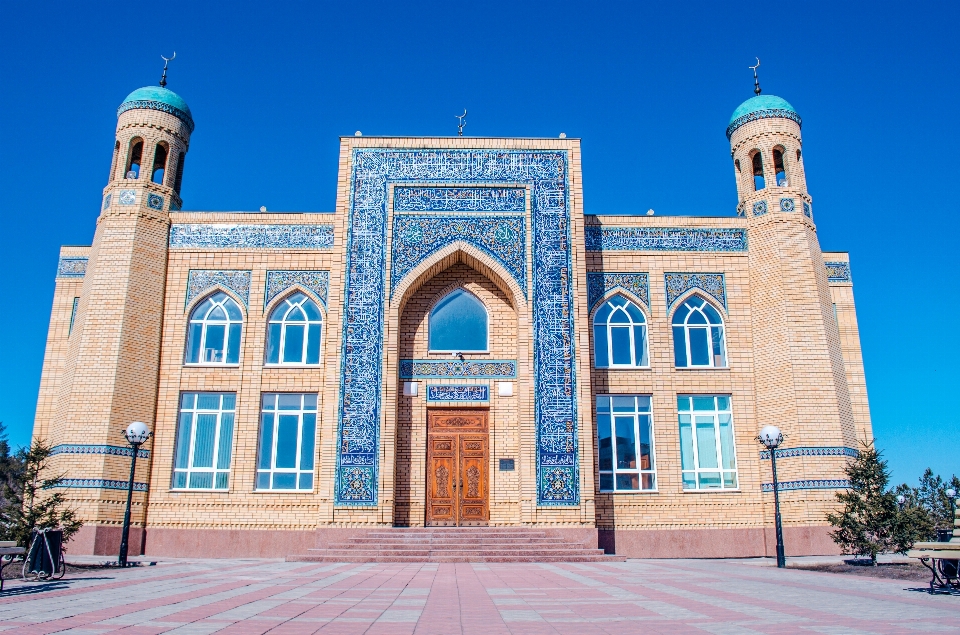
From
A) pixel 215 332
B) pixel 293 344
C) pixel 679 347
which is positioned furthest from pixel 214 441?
pixel 679 347

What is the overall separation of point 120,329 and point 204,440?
2754 mm

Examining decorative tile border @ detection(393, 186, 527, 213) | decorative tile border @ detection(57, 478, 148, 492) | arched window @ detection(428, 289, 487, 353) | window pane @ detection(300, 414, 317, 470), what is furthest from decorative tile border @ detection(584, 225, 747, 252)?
decorative tile border @ detection(57, 478, 148, 492)

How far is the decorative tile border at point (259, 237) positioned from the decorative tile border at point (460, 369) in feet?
10.8

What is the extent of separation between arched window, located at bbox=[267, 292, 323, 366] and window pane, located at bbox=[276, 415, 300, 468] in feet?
3.85

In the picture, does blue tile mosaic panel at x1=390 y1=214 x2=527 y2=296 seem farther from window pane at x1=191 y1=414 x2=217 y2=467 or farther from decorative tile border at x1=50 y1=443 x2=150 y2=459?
decorative tile border at x1=50 y1=443 x2=150 y2=459

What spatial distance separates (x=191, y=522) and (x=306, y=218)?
6.59 metres

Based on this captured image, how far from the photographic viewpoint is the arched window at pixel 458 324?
15.7 meters

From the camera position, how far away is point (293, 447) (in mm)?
15320

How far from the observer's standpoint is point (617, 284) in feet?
53.4

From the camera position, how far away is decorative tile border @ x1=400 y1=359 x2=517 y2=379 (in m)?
15.4

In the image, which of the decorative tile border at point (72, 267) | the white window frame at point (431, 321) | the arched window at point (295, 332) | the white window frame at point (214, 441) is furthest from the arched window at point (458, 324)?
the decorative tile border at point (72, 267)

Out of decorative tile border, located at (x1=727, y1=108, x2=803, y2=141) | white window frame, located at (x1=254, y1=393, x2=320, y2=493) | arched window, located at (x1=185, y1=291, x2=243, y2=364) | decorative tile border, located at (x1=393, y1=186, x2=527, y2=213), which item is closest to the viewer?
white window frame, located at (x1=254, y1=393, x2=320, y2=493)

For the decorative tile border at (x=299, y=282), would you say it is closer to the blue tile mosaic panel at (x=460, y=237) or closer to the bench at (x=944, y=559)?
the blue tile mosaic panel at (x=460, y=237)

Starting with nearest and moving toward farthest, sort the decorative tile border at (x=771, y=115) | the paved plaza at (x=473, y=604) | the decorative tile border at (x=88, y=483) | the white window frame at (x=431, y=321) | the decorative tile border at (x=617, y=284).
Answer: the paved plaza at (x=473, y=604), the decorative tile border at (x=88, y=483), the white window frame at (x=431, y=321), the decorative tile border at (x=617, y=284), the decorative tile border at (x=771, y=115)
